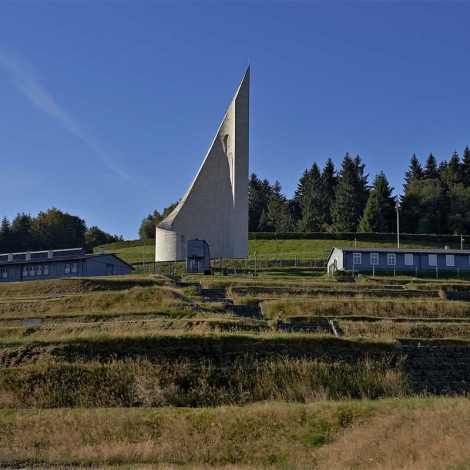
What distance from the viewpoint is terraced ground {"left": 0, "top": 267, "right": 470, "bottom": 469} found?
42.8ft

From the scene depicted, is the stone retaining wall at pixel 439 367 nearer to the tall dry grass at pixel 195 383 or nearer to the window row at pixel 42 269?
the tall dry grass at pixel 195 383

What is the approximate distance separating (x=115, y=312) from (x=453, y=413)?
18496mm

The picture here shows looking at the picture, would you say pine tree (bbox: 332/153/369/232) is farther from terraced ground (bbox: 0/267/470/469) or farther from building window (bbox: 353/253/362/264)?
terraced ground (bbox: 0/267/470/469)

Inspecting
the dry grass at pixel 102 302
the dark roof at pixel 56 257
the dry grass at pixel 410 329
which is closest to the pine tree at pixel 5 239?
the dark roof at pixel 56 257

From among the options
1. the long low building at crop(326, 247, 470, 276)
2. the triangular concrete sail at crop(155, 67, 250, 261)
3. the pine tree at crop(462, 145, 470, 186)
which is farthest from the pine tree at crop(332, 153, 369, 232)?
the long low building at crop(326, 247, 470, 276)

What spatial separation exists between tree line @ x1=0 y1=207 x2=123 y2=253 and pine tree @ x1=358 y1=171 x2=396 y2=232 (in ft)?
128

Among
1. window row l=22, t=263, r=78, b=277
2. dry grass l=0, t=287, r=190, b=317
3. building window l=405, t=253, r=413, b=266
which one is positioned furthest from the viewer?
window row l=22, t=263, r=78, b=277

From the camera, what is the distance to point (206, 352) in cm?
1841

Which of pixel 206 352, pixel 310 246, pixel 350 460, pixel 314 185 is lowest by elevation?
pixel 350 460

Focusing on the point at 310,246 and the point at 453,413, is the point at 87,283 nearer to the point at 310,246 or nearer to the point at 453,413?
the point at 453,413

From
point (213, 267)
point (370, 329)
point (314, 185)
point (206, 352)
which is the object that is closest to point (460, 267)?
point (213, 267)

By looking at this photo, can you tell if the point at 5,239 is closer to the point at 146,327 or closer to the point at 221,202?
the point at 221,202

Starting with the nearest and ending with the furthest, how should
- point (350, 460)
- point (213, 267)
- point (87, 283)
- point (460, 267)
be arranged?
point (350, 460)
point (87, 283)
point (460, 267)
point (213, 267)

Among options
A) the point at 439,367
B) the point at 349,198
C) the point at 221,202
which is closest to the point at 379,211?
the point at 349,198
